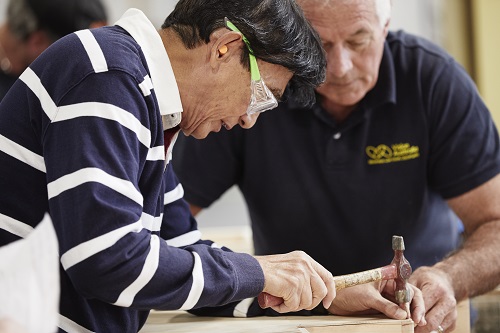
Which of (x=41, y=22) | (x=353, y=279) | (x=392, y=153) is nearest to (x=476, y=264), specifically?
(x=392, y=153)

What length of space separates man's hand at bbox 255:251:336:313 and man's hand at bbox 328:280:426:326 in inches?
7.8

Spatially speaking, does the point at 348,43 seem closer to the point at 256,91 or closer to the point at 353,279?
the point at 256,91

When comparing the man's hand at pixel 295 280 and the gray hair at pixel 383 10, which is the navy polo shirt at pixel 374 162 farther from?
the man's hand at pixel 295 280

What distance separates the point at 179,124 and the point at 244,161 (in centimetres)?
82

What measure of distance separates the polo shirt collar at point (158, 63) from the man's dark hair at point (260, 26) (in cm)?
8

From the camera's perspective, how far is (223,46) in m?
1.71

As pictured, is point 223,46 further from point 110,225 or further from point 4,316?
point 4,316

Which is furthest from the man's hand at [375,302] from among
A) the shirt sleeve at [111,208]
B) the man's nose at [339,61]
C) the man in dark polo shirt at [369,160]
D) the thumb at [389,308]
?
the man's nose at [339,61]

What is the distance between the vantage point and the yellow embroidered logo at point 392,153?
8.24 ft

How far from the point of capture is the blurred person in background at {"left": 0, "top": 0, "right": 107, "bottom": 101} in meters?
3.67

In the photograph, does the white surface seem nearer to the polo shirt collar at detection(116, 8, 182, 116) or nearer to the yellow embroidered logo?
the polo shirt collar at detection(116, 8, 182, 116)

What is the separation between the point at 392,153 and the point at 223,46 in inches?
39.5

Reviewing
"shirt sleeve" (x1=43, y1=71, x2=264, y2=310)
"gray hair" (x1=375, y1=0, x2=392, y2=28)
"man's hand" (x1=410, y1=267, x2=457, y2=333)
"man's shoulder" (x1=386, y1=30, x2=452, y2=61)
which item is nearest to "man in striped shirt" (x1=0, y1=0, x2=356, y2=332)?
"shirt sleeve" (x1=43, y1=71, x2=264, y2=310)

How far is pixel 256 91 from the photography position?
1826 mm
